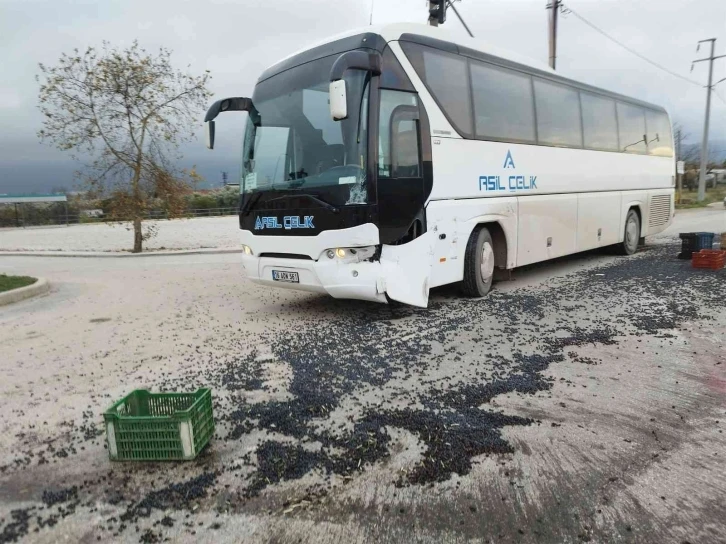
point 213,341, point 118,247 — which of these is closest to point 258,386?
point 213,341

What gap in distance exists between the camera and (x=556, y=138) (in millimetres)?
10422

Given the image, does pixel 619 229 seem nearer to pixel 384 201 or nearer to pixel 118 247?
pixel 384 201

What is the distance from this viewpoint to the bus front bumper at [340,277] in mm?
6750

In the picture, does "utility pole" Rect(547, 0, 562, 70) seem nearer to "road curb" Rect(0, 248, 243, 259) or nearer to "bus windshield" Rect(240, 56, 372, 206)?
"road curb" Rect(0, 248, 243, 259)

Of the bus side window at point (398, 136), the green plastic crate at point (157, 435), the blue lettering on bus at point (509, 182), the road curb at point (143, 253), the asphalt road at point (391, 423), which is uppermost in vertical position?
the bus side window at point (398, 136)

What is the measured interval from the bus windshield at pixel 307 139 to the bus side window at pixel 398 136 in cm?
28

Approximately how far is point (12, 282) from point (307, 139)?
774 cm

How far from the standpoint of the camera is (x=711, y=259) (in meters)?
10.5

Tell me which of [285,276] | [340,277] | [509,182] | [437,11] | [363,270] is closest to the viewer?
[363,270]

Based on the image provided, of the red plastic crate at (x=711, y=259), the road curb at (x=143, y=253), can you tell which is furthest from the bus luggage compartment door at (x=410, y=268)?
the road curb at (x=143, y=253)

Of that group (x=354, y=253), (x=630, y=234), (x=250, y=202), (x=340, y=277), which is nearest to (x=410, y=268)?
(x=354, y=253)

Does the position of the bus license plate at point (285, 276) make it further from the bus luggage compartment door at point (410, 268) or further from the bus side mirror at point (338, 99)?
the bus side mirror at point (338, 99)

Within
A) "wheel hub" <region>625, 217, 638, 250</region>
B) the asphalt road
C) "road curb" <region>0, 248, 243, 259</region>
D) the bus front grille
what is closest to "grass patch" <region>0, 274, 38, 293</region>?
the asphalt road

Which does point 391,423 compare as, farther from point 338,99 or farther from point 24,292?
point 24,292
